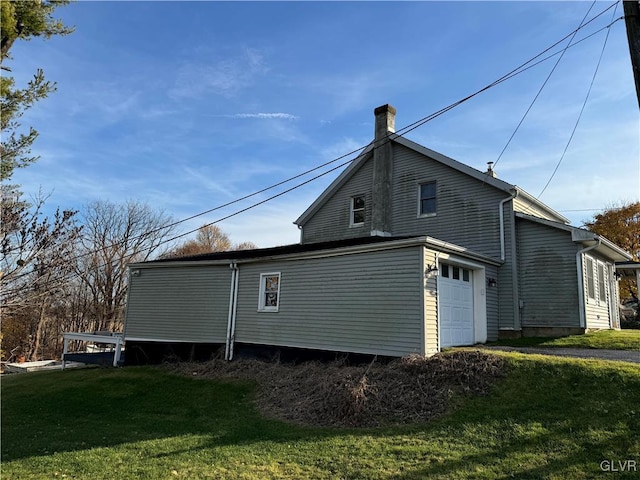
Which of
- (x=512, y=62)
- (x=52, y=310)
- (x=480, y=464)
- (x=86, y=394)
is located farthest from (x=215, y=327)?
(x=52, y=310)

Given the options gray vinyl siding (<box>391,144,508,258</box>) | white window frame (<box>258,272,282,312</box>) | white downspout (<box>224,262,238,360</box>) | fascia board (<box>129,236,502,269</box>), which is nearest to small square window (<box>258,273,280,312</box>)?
white window frame (<box>258,272,282,312</box>)

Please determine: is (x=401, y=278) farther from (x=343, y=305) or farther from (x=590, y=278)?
(x=590, y=278)

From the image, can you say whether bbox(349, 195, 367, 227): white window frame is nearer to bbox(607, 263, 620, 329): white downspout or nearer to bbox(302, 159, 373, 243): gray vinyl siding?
bbox(302, 159, 373, 243): gray vinyl siding

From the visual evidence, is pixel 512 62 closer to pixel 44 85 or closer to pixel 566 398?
pixel 566 398

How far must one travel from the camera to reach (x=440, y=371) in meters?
8.41

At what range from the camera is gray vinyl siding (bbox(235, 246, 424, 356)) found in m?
10.2

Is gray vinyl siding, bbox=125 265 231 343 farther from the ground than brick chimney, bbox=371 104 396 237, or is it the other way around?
brick chimney, bbox=371 104 396 237

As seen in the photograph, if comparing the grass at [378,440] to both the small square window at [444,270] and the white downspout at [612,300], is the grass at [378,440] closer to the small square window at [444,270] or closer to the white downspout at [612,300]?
the small square window at [444,270]

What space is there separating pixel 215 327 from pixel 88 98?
325 inches

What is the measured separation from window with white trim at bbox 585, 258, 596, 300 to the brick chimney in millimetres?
6870

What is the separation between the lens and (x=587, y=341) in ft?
38.5

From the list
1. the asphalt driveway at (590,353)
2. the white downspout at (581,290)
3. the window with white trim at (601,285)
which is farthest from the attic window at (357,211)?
the window with white trim at (601,285)
